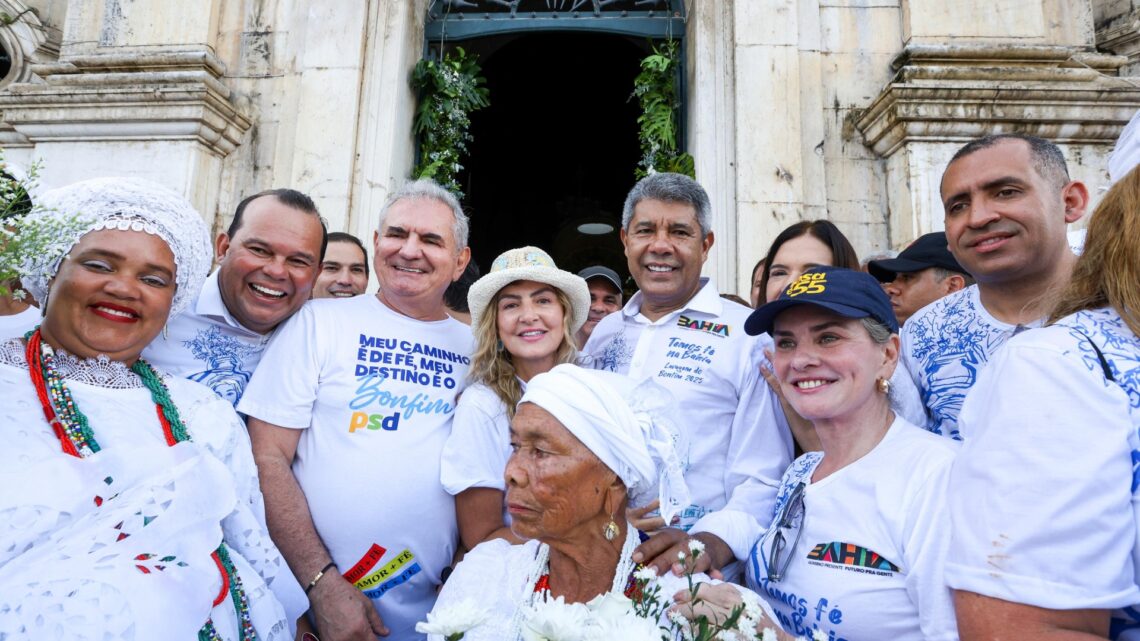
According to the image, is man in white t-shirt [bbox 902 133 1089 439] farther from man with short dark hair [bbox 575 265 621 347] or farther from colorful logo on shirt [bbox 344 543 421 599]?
man with short dark hair [bbox 575 265 621 347]

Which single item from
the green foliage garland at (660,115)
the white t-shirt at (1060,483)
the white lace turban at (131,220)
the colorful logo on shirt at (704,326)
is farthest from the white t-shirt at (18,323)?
the green foliage garland at (660,115)

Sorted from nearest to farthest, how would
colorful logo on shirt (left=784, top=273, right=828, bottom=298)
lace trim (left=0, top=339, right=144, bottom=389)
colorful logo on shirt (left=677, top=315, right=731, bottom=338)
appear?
lace trim (left=0, top=339, right=144, bottom=389) < colorful logo on shirt (left=784, top=273, right=828, bottom=298) < colorful logo on shirt (left=677, top=315, right=731, bottom=338)

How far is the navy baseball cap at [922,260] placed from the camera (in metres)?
3.58

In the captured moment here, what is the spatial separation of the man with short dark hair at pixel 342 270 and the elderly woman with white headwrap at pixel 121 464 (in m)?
1.94

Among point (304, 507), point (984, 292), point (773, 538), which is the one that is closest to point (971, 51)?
point (984, 292)

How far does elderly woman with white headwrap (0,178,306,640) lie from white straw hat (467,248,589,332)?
0.99 meters

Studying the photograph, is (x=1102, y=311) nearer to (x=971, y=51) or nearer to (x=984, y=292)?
(x=984, y=292)

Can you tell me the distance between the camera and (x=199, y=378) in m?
2.78

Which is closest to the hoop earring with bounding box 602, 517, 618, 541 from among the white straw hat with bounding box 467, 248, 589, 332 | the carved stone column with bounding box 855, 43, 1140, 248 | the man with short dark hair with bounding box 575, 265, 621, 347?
the white straw hat with bounding box 467, 248, 589, 332

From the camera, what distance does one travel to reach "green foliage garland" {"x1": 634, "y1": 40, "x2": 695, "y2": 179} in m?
6.16

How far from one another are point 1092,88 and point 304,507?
19.6ft

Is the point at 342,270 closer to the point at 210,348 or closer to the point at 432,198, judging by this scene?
the point at 432,198

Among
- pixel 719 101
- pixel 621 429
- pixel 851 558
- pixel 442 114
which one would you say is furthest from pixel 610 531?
pixel 442 114

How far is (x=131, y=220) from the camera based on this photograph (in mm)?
2178
